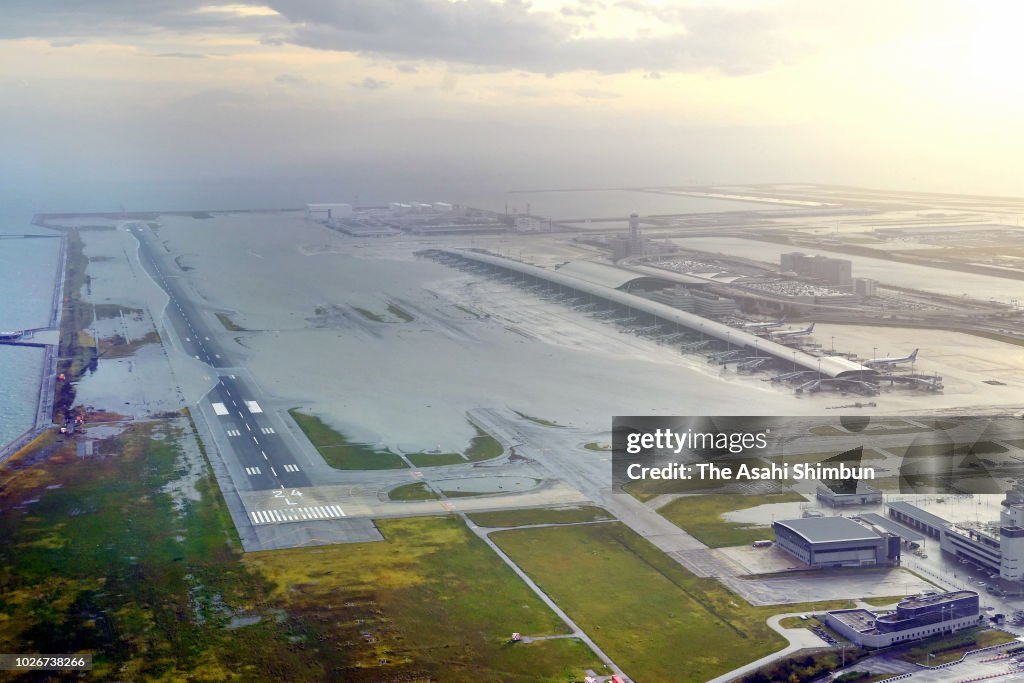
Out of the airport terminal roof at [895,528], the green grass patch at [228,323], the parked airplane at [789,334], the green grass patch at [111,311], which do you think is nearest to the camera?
the airport terminal roof at [895,528]

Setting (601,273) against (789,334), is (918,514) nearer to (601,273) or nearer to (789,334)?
(789,334)

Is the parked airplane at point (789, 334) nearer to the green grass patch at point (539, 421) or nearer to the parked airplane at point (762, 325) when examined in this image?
the parked airplane at point (762, 325)

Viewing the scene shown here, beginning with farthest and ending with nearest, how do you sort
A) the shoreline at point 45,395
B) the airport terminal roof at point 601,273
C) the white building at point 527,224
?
the white building at point 527,224, the airport terminal roof at point 601,273, the shoreline at point 45,395

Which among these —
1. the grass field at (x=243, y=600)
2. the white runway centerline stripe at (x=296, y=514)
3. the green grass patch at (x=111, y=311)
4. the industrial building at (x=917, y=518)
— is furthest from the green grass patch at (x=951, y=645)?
the green grass patch at (x=111, y=311)

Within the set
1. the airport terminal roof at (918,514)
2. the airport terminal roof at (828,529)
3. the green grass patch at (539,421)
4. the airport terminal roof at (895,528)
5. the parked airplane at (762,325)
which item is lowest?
the airport terminal roof at (895,528)

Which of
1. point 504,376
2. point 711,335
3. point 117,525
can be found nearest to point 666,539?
point 117,525

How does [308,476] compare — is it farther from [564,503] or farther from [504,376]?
[504,376]

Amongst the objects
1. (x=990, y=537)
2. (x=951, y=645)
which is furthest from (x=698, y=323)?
(x=951, y=645)

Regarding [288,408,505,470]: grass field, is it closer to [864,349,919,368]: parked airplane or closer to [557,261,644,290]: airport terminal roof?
[864,349,919,368]: parked airplane

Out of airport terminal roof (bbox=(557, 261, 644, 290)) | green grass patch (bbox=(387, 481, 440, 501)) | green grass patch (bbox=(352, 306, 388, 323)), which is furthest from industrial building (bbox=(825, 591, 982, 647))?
airport terminal roof (bbox=(557, 261, 644, 290))
